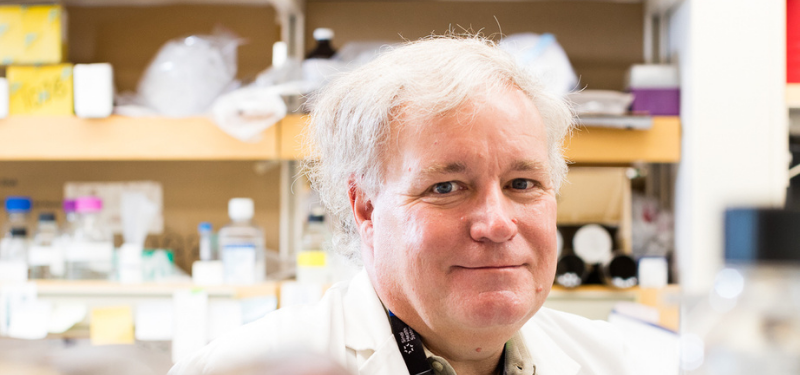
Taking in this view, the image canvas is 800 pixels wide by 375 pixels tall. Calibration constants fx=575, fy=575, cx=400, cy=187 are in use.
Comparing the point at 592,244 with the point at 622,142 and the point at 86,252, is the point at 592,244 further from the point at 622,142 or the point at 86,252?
the point at 86,252

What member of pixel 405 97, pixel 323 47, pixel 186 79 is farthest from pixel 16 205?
pixel 405 97

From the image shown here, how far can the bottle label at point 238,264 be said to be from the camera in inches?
62.5

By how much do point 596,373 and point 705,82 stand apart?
2.78ft

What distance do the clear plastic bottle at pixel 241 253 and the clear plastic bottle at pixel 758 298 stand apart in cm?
144

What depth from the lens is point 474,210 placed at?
63cm

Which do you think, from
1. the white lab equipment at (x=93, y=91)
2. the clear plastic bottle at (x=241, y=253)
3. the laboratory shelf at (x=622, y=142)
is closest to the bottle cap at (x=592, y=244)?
the laboratory shelf at (x=622, y=142)

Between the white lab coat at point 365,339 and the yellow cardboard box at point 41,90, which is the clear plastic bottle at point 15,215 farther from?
the white lab coat at point 365,339

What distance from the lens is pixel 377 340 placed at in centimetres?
73

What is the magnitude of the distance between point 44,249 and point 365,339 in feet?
4.30

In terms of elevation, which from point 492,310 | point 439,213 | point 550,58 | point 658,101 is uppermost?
point 550,58

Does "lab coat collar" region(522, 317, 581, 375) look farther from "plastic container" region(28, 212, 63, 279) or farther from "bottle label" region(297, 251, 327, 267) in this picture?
"plastic container" region(28, 212, 63, 279)

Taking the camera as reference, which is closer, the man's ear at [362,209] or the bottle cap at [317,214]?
the man's ear at [362,209]

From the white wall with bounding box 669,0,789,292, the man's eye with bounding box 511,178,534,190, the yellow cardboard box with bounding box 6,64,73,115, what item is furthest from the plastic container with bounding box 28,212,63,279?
the white wall with bounding box 669,0,789,292

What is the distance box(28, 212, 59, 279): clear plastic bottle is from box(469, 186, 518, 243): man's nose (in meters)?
1.48
